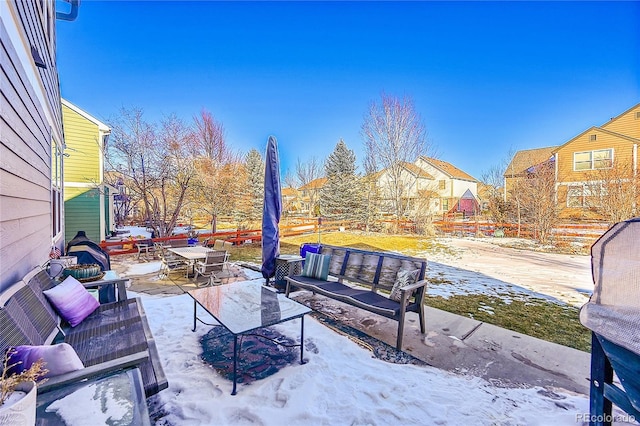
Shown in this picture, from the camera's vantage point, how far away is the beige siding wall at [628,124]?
15.3m

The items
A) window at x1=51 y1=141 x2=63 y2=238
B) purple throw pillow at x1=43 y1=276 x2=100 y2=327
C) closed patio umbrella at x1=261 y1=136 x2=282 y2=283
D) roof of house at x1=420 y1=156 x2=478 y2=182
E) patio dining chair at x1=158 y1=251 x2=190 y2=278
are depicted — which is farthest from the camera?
roof of house at x1=420 y1=156 x2=478 y2=182

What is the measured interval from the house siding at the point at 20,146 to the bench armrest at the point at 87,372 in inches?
50.7

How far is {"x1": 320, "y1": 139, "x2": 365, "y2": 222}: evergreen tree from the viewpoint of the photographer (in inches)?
753

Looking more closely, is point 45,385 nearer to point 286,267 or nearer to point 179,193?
point 286,267

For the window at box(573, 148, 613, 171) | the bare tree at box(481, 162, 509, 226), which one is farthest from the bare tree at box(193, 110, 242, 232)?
the window at box(573, 148, 613, 171)

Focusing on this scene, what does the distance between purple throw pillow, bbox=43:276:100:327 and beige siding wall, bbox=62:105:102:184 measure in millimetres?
8290

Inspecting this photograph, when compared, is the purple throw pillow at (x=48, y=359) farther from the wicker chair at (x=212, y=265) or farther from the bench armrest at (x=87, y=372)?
the wicker chair at (x=212, y=265)

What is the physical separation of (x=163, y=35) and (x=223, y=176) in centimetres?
543

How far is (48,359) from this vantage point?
4.54 ft

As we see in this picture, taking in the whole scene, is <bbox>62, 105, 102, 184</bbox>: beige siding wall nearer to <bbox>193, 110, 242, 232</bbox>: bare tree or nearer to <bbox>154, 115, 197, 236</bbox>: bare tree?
<bbox>154, 115, 197, 236</bbox>: bare tree

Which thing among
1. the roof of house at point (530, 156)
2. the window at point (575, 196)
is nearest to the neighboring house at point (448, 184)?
the roof of house at point (530, 156)

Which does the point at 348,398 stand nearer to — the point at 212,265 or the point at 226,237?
the point at 212,265

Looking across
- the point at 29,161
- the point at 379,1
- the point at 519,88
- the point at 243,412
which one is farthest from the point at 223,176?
the point at 519,88

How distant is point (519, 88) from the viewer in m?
12.1
